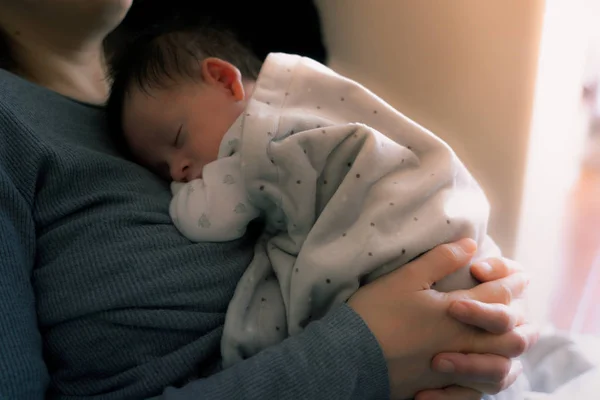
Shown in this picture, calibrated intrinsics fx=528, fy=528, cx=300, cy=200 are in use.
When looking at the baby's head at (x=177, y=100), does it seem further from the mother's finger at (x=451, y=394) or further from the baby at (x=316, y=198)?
the mother's finger at (x=451, y=394)

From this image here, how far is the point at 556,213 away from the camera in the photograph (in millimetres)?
1175

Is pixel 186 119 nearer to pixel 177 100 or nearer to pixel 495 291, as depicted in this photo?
pixel 177 100

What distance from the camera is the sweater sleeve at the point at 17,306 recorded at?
55cm

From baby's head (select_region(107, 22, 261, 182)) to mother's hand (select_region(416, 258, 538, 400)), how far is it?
399mm

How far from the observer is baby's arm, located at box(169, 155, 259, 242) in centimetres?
66

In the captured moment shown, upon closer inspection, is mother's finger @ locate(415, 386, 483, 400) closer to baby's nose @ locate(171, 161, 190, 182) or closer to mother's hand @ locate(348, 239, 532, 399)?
mother's hand @ locate(348, 239, 532, 399)

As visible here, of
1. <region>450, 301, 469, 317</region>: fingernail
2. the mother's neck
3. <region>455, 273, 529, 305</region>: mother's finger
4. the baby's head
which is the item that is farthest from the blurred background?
<region>450, 301, 469, 317</region>: fingernail

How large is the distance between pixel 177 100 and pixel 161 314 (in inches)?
12.7

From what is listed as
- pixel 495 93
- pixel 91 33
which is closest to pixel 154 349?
pixel 91 33

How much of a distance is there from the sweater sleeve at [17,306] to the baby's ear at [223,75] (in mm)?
306

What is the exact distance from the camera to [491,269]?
0.66 m

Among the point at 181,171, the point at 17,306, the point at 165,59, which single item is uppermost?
the point at 165,59

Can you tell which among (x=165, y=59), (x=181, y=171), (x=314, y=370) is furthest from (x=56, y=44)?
(x=314, y=370)

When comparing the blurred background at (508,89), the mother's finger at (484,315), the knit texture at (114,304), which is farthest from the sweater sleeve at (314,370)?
the blurred background at (508,89)
